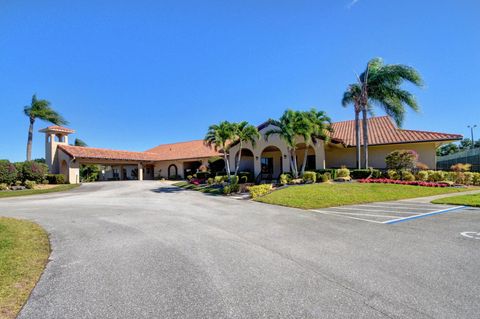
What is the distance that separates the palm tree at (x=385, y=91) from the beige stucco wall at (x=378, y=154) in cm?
299

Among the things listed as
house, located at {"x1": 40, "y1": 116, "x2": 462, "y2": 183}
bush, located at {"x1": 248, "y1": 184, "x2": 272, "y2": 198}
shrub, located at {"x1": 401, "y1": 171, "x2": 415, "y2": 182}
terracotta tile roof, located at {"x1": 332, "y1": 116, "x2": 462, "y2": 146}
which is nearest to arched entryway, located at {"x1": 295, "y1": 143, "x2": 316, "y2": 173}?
house, located at {"x1": 40, "y1": 116, "x2": 462, "y2": 183}

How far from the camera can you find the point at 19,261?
15.8ft

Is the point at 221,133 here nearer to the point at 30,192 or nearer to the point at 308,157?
the point at 308,157

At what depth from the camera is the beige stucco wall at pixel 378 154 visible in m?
21.3

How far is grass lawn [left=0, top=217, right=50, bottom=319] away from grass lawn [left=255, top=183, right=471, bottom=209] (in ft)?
31.6

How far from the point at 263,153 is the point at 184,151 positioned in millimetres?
15252

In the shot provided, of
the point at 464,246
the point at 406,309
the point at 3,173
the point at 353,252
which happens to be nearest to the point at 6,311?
the point at 406,309

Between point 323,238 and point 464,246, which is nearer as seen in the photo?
point 464,246

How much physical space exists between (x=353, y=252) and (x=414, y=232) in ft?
8.94

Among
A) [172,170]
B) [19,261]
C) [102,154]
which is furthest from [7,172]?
[19,261]

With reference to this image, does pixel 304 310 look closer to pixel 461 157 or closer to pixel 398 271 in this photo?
pixel 398 271

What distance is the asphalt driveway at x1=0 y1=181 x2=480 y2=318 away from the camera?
10.5 ft

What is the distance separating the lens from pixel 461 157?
97.3 ft

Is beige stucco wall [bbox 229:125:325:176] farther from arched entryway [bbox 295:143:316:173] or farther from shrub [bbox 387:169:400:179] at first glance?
shrub [bbox 387:169:400:179]
